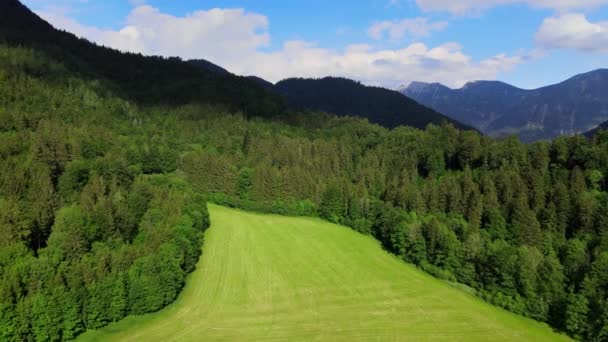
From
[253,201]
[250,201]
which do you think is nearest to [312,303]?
[253,201]

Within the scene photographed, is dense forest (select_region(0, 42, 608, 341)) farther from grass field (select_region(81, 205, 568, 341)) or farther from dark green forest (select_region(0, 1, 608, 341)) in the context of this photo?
grass field (select_region(81, 205, 568, 341))

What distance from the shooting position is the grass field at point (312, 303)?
48.3m

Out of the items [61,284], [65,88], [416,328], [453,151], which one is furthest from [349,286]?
[65,88]

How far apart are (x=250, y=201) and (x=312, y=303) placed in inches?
2009

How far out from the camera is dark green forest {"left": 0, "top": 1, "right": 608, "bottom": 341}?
49.0 metres

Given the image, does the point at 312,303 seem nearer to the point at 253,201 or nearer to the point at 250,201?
the point at 253,201

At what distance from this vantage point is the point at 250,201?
344 feet

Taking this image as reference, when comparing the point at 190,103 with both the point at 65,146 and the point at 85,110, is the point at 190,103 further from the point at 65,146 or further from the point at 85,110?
the point at 65,146

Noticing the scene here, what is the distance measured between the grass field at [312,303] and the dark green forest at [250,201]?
2965 millimetres

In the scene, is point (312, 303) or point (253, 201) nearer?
point (312, 303)

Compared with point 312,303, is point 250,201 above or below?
above

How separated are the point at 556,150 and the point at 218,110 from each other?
127 metres

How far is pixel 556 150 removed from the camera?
302 ft

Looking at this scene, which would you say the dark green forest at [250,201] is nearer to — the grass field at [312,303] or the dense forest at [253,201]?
the dense forest at [253,201]
